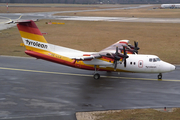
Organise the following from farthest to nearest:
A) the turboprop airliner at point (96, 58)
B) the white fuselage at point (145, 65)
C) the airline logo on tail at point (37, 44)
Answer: the airline logo on tail at point (37, 44)
the white fuselage at point (145, 65)
the turboprop airliner at point (96, 58)

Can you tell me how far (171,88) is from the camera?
2752cm

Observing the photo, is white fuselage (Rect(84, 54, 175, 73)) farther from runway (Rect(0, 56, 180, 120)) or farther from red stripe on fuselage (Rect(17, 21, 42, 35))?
red stripe on fuselage (Rect(17, 21, 42, 35))

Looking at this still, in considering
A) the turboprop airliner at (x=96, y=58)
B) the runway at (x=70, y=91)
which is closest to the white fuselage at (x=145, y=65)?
the turboprop airliner at (x=96, y=58)

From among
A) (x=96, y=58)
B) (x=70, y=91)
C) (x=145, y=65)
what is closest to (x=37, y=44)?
(x=96, y=58)

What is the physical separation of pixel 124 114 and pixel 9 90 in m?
13.0

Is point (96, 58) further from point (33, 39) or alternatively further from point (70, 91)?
point (33, 39)

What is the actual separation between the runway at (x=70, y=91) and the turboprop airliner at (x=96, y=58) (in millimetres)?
1422

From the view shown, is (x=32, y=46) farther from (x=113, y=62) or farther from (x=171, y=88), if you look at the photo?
(x=171, y=88)

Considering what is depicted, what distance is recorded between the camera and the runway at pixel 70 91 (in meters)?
21.7

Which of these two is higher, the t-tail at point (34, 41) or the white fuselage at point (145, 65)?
the t-tail at point (34, 41)

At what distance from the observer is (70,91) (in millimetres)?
26453

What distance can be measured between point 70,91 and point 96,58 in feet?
18.8

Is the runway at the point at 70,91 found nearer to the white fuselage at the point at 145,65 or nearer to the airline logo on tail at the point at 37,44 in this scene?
the white fuselage at the point at 145,65

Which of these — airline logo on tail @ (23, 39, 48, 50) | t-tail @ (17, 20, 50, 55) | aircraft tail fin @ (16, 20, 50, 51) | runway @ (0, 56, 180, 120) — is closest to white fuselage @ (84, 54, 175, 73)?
runway @ (0, 56, 180, 120)
